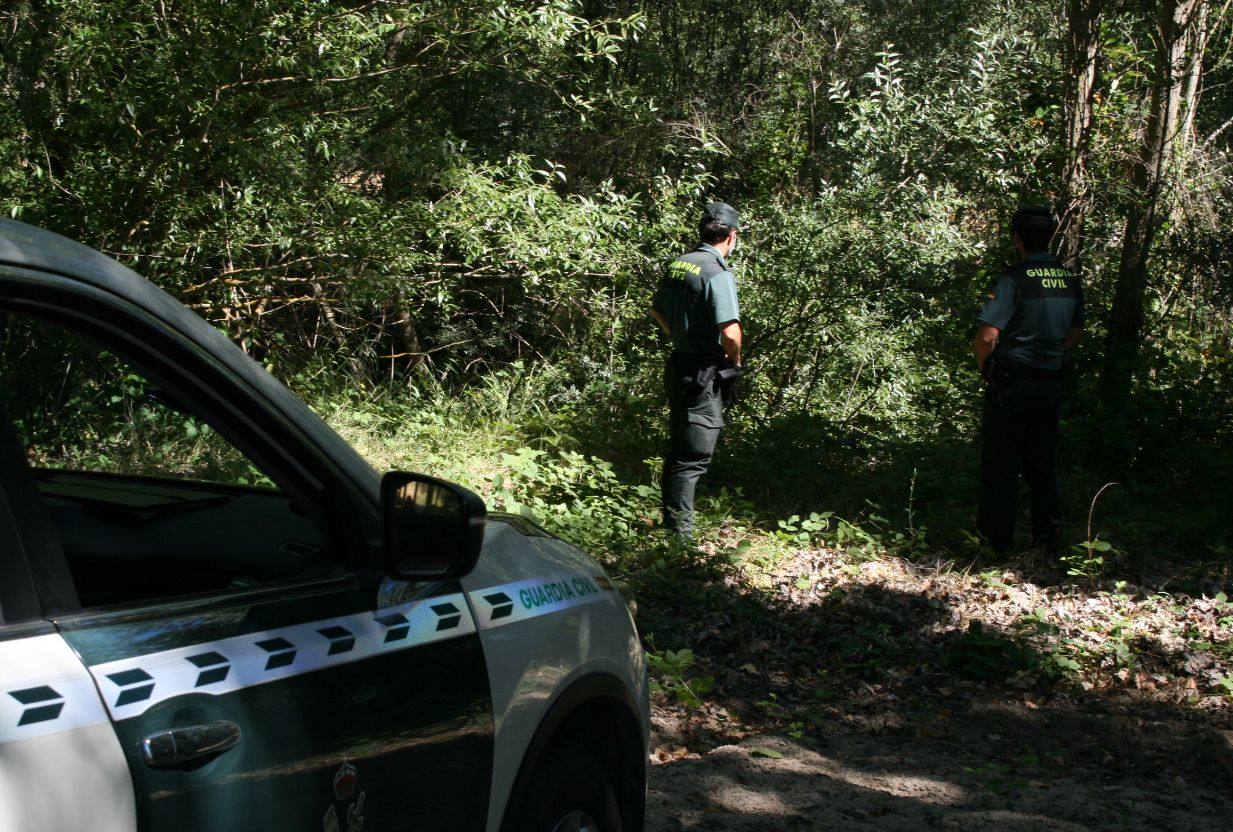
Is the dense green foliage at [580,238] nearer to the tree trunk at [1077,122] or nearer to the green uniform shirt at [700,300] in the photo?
the tree trunk at [1077,122]

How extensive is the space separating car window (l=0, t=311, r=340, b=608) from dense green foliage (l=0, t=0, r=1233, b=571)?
5.28 meters

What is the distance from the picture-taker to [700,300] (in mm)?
7430

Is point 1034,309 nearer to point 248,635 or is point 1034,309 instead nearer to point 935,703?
point 935,703

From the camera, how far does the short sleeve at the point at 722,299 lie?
7.30 m

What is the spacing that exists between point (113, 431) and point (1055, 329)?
627cm

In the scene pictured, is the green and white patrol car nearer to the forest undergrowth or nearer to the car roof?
the car roof

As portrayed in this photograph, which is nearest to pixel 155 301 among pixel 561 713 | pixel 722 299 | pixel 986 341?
pixel 561 713

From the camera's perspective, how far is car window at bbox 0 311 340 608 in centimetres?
190

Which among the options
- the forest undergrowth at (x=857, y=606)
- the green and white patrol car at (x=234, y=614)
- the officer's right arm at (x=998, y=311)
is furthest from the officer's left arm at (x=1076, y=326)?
the green and white patrol car at (x=234, y=614)

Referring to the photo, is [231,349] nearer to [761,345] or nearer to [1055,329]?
[1055,329]

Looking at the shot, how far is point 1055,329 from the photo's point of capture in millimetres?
7336

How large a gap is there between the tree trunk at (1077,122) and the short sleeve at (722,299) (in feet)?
14.1

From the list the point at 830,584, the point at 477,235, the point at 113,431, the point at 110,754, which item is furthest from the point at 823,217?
the point at 110,754

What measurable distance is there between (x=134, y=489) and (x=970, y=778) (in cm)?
371
